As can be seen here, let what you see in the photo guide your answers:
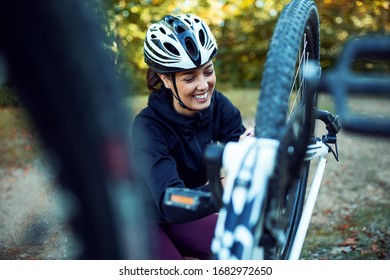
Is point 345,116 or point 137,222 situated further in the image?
point 137,222

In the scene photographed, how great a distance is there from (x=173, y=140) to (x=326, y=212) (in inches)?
56.4

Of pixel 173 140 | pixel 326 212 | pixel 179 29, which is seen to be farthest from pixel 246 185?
pixel 326 212

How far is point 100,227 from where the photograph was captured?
0.70 m

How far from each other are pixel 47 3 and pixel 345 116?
0.42 m

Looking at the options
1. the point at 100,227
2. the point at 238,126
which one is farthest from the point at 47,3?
the point at 238,126

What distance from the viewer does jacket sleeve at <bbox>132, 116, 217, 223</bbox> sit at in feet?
4.22

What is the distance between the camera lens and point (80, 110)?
0.63m

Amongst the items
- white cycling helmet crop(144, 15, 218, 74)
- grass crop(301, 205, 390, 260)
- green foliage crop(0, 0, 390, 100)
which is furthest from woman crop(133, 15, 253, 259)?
grass crop(301, 205, 390, 260)

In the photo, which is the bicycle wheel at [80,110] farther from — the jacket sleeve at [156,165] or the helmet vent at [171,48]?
the helmet vent at [171,48]

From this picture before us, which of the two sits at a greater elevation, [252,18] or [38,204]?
[252,18]

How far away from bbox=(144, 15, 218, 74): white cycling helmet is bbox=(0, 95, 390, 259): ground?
1.93 ft

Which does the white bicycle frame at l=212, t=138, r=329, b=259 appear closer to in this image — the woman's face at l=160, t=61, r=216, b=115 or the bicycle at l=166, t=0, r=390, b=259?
the bicycle at l=166, t=0, r=390, b=259

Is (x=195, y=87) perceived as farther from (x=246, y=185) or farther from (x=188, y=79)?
(x=246, y=185)
